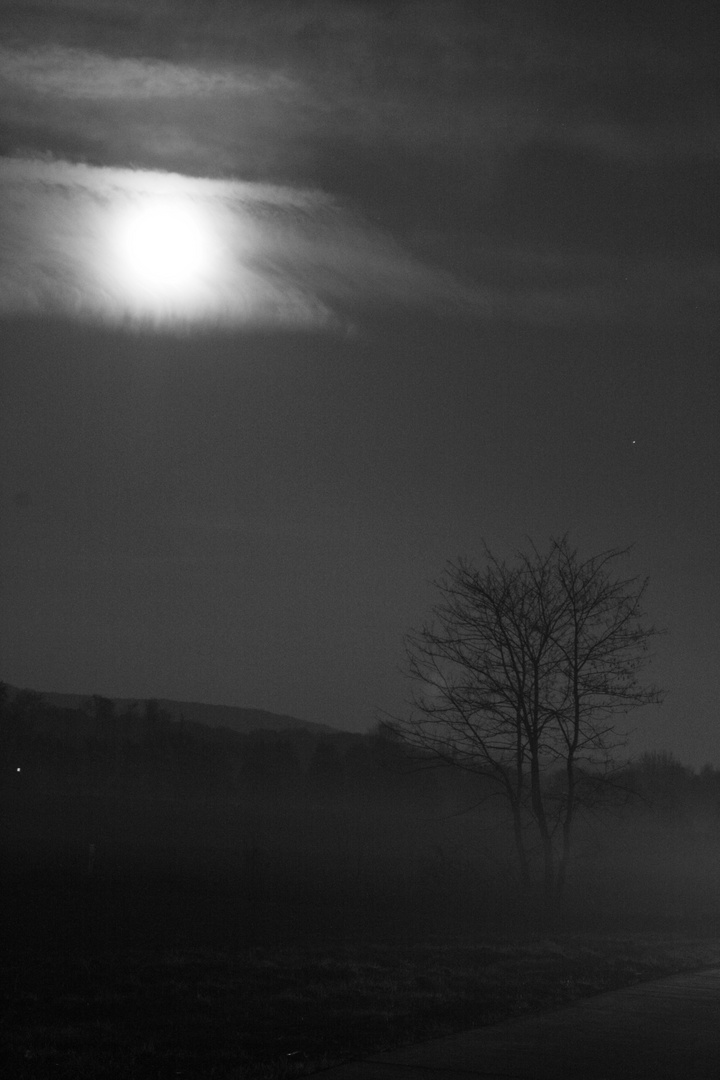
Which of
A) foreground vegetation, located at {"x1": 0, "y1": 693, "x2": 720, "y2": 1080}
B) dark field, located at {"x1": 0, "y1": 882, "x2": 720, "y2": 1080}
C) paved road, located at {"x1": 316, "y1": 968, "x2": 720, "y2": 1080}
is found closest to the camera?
paved road, located at {"x1": 316, "y1": 968, "x2": 720, "y2": 1080}

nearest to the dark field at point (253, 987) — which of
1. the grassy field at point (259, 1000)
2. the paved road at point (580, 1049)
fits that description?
the grassy field at point (259, 1000)

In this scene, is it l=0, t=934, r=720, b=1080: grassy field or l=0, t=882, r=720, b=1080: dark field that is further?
l=0, t=882, r=720, b=1080: dark field

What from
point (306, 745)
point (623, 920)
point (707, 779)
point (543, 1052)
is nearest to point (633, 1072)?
point (543, 1052)

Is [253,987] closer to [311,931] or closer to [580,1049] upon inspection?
Answer: [580,1049]

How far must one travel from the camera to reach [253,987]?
37.6 ft

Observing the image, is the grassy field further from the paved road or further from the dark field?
the paved road

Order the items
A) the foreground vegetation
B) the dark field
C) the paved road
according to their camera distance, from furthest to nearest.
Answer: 1. the foreground vegetation
2. the dark field
3. the paved road

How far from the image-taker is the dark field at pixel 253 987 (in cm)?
822

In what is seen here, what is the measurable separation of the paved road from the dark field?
0.34m

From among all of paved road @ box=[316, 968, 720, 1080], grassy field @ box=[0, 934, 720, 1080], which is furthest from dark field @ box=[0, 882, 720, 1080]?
paved road @ box=[316, 968, 720, 1080]

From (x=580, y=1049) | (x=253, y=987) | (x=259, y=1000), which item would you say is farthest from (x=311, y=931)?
(x=580, y=1049)

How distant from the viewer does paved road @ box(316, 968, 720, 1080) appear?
26.1 ft

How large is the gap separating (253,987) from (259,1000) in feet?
2.40

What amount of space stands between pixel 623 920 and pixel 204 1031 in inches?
683
